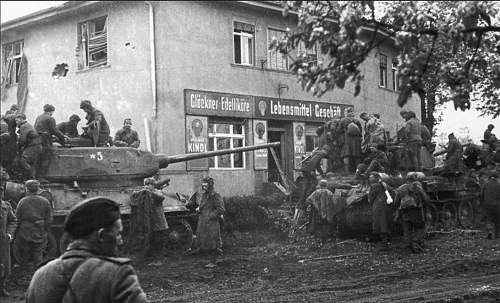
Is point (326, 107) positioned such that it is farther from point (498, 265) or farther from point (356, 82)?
point (356, 82)

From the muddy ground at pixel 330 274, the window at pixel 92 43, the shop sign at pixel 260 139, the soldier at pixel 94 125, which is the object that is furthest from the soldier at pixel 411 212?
the window at pixel 92 43

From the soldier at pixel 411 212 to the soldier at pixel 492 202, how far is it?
3.00m

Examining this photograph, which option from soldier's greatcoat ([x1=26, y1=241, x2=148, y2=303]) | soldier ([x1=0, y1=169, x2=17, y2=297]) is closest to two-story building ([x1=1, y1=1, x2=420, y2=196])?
soldier ([x1=0, y1=169, x2=17, y2=297])

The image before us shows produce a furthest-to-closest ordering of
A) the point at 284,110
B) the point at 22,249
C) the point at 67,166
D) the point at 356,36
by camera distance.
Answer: the point at 284,110 < the point at 67,166 < the point at 22,249 < the point at 356,36

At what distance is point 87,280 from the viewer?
11.1 feet

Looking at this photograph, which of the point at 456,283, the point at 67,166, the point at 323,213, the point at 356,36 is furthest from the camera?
the point at 323,213

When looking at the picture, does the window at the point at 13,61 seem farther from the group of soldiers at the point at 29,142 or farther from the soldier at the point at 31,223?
the soldier at the point at 31,223

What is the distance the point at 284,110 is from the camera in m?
24.8

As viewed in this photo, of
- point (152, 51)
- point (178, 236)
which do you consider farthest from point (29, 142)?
point (152, 51)

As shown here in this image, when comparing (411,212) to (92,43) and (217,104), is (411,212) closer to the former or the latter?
(217,104)

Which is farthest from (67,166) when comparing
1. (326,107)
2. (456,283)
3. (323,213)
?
(326,107)

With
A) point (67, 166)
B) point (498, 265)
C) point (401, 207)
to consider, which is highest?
point (67, 166)

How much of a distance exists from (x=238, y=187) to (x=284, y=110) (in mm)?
3561

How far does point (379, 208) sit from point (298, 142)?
9956 millimetres
